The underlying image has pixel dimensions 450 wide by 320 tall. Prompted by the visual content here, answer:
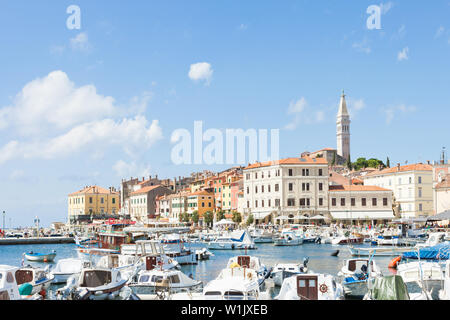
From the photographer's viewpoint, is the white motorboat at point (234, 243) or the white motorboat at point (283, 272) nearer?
the white motorboat at point (283, 272)

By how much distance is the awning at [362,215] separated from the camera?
182ft

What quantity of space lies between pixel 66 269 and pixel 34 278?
11.8 feet

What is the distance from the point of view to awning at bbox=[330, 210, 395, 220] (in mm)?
55438

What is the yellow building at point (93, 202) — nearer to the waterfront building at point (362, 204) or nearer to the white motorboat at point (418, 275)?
the waterfront building at point (362, 204)

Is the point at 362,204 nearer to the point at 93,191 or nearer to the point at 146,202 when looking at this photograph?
the point at 146,202

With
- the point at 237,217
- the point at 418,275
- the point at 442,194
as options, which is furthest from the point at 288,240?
the point at 418,275

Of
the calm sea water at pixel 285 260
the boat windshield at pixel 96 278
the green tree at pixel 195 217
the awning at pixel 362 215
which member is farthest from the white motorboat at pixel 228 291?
the green tree at pixel 195 217

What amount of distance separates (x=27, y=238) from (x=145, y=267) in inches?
1505

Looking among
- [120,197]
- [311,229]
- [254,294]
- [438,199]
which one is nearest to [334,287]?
[254,294]

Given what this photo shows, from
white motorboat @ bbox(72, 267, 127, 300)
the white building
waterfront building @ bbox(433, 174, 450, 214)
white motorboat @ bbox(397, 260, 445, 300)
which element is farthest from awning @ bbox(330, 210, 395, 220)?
the white building

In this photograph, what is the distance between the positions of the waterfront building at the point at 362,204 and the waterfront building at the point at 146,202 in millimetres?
31016

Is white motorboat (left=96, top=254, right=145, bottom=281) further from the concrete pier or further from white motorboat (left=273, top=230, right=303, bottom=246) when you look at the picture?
the concrete pier

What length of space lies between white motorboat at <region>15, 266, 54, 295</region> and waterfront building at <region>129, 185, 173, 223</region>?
59.9m
